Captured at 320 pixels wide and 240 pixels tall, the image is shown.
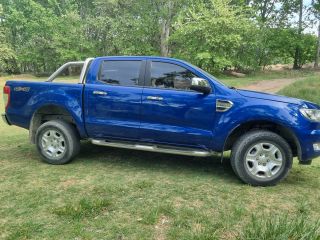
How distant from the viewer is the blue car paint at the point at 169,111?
5344 mm

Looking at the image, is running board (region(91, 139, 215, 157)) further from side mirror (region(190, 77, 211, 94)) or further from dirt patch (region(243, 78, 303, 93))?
dirt patch (region(243, 78, 303, 93))

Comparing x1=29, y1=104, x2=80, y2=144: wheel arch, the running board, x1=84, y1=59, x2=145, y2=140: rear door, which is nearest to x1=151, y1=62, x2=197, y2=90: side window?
x1=84, y1=59, x2=145, y2=140: rear door

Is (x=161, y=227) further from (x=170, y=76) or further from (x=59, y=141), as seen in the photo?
(x=59, y=141)

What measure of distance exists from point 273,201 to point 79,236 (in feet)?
7.76

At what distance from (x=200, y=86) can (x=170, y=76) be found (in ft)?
2.03

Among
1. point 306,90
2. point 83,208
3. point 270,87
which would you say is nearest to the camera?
point 83,208

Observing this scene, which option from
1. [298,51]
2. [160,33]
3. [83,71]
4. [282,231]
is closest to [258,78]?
[298,51]

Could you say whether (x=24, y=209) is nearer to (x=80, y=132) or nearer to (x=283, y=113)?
(x=80, y=132)

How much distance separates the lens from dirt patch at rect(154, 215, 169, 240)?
12.5 feet

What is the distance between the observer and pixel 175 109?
5.64 meters

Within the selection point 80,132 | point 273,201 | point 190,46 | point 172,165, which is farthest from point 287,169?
point 190,46

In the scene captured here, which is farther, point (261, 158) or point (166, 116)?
point (166, 116)

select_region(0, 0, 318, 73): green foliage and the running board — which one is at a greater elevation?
select_region(0, 0, 318, 73): green foliage

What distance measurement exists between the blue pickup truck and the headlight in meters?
0.01
